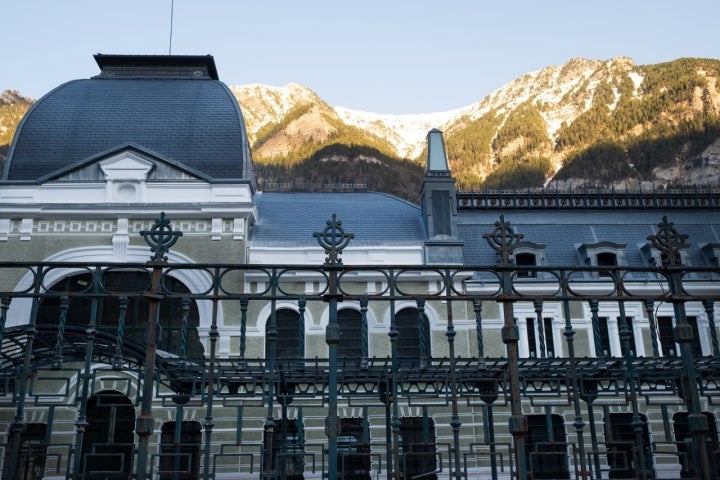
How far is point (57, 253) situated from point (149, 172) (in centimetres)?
389

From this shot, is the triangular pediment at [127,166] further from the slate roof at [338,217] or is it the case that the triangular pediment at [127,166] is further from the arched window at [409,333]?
the arched window at [409,333]

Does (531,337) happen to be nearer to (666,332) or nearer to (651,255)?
(666,332)

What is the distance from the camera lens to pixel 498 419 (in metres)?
22.6

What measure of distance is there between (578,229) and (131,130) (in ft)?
56.2

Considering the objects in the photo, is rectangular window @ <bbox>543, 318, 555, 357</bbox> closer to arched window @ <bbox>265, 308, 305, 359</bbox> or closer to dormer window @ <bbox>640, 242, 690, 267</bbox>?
dormer window @ <bbox>640, 242, 690, 267</bbox>

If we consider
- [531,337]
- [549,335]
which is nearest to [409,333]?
[531,337]

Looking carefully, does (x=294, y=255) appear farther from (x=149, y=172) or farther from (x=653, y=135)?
(x=653, y=135)

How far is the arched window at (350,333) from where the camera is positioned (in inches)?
885

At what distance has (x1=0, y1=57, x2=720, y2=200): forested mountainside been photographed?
53.9 metres

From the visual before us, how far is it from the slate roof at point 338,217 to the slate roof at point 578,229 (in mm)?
2456

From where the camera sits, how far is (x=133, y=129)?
25234 millimetres

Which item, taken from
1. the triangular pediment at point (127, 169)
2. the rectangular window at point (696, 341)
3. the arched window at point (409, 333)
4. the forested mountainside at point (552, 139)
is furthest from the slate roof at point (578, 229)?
the forested mountainside at point (552, 139)

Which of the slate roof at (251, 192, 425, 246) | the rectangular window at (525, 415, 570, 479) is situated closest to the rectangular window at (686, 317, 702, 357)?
the rectangular window at (525, 415, 570, 479)

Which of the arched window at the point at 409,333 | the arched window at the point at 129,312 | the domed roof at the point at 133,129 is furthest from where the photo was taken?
the domed roof at the point at 133,129
